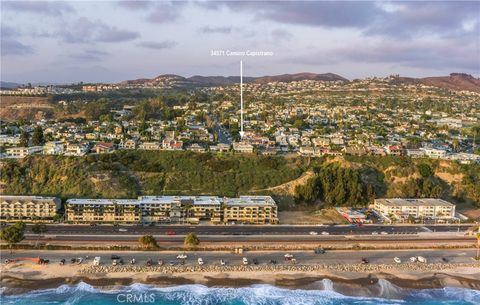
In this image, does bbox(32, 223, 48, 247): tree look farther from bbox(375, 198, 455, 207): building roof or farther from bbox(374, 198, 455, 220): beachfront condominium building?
bbox(375, 198, 455, 207): building roof

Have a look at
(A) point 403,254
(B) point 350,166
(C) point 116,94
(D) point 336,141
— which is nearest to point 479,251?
(A) point 403,254

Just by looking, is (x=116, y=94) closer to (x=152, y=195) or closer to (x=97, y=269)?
(x=152, y=195)

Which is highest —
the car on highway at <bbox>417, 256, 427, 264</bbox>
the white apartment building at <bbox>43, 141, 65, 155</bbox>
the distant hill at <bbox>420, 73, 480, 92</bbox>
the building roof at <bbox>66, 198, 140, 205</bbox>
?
the distant hill at <bbox>420, 73, 480, 92</bbox>

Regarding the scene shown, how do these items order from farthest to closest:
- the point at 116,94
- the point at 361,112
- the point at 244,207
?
1. the point at 116,94
2. the point at 361,112
3. the point at 244,207

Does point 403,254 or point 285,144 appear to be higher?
point 285,144

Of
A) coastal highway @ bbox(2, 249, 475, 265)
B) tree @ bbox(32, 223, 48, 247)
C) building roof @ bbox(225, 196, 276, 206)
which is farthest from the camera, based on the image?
building roof @ bbox(225, 196, 276, 206)
